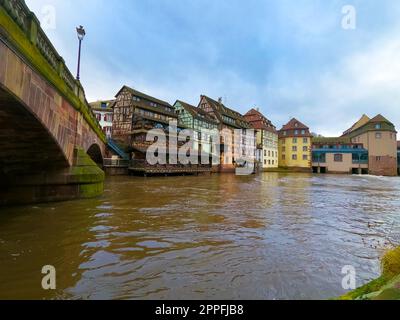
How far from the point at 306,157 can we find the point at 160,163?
45.5 meters

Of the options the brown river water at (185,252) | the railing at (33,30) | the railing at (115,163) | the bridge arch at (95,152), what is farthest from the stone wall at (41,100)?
the railing at (115,163)

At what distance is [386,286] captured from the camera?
2.36m

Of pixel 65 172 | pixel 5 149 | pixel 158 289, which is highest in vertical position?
pixel 5 149

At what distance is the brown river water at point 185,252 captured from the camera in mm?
3879

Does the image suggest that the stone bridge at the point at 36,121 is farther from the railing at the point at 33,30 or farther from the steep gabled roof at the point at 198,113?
the steep gabled roof at the point at 198,113

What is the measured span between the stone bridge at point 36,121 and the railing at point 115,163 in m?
19.6

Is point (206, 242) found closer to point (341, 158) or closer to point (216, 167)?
point (216, 167)

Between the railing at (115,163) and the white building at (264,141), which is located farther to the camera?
the white building at (264,141)

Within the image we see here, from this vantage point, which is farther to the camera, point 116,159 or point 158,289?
point 116,159

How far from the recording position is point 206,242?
6188mm

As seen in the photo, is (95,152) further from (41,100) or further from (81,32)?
(41,100)

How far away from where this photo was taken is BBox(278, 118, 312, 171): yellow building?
64875 millimetres

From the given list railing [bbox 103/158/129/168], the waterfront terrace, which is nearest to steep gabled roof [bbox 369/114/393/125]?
the waterfront terrace

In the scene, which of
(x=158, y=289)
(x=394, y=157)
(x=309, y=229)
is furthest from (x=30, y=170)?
(x=394, y=157)
